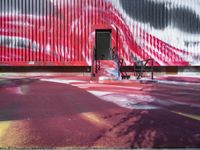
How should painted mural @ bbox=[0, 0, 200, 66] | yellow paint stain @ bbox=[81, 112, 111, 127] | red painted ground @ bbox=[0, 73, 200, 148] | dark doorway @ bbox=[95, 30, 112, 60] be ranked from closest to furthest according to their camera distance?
red painted ground @ bbox=[0, 73, 200, 148] < yellow paint stain @ bbox=[81, 112, 111, 127] < painted mural @ bbox=[0, 0, 200, 66] < dark doorway @ bbox=[95, 30, 112, 60]

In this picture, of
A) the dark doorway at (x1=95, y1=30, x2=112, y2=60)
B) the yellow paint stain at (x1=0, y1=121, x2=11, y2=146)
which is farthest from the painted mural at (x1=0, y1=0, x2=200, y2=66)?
the yellow paint stain at (x1=0, y1=121, x2=11, y2=146)

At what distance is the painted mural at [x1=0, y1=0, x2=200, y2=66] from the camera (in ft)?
72.6

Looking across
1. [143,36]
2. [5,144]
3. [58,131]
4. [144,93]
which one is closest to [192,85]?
[144,93]

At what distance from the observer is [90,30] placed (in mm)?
22359

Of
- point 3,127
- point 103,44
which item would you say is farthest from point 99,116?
point 103,44

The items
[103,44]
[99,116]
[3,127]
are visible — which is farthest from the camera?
[103,44]

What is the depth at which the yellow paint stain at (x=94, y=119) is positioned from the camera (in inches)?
373

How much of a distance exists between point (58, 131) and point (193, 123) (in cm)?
338

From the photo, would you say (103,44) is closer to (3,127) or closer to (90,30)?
(90,30)

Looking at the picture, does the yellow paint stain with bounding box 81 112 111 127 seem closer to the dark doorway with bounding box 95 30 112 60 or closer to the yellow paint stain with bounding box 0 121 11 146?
the yellow paint stain with bounding box 0 121 11 146

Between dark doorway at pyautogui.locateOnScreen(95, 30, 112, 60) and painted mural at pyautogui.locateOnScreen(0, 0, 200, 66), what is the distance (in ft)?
1.40

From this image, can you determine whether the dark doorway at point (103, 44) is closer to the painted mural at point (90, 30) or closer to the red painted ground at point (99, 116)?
the painted mural at point (90, 30)

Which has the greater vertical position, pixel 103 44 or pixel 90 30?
pixel 90 30

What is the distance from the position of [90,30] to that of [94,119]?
13.0 m
